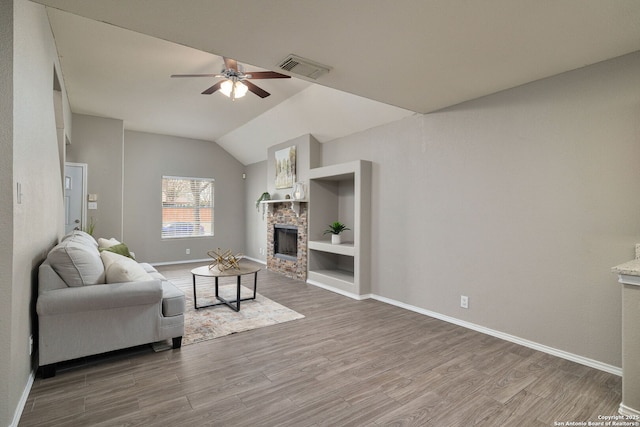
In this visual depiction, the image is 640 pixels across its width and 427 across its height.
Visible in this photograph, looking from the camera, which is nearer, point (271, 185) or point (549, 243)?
point (549, 243)

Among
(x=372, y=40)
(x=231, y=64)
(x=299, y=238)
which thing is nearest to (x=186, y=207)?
(x=299, y=238)

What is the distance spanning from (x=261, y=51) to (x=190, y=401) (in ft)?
8.52

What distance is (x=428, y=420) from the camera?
6.52 ft

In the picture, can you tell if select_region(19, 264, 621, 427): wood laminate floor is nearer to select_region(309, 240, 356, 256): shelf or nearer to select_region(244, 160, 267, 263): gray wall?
select_region(309, 240, 356, 256): shelf

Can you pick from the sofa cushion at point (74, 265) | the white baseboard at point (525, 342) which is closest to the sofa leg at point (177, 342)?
the sofa cushion at point (74, 265)

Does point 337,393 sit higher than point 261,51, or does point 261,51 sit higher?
point 261,51

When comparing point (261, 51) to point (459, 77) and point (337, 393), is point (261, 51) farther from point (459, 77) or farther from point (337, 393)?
point (337, 393)

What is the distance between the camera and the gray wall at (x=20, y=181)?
177 centimetres

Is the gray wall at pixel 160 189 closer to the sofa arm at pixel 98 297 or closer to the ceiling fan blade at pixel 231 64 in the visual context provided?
the ceiling fan blade at pixel 231 64

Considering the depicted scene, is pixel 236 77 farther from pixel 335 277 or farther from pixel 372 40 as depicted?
pixel 335 277

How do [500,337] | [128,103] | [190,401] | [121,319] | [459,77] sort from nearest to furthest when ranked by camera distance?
[190,401]
[121,319]
[459,77]
[500,337]
[128,103]

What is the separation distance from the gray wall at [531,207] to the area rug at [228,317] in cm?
172

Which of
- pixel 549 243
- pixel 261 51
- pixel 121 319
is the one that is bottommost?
pixel 121 319

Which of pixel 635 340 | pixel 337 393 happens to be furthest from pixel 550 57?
pixel 337 393
